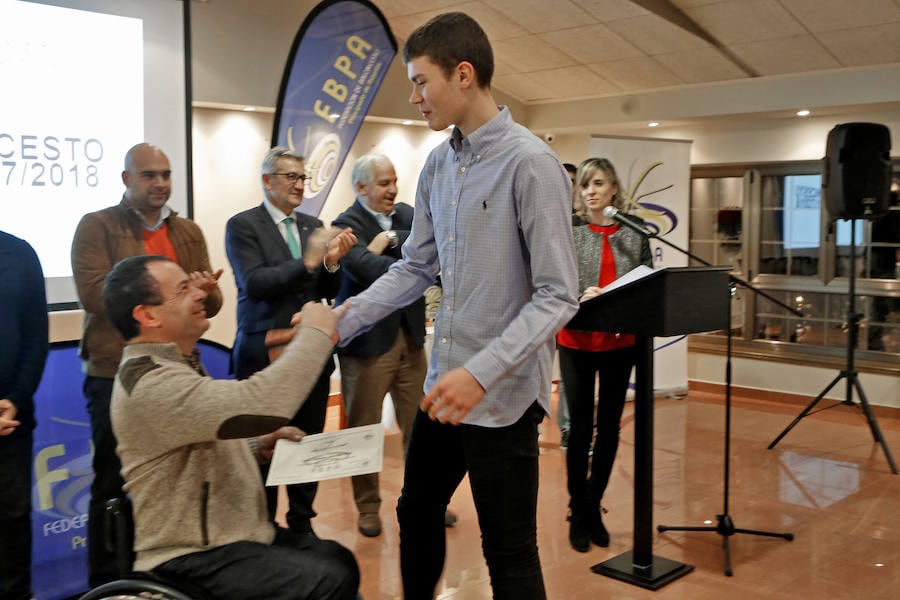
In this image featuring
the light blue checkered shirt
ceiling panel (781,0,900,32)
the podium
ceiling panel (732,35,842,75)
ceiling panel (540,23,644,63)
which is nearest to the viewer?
the light blue checkered shirt

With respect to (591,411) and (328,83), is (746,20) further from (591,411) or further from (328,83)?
(591,411)

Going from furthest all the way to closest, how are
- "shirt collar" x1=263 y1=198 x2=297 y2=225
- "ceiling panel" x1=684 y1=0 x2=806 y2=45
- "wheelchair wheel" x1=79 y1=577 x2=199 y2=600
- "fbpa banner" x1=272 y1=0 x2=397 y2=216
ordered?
"ceiling panel" x1=684 y1=0 x2=806 y2=45, "fbpa banner" x1=272 y1=0 x2=397 y2=216, "shirt collar" x1=263 y1=198 x2=297 y2=225, "wheelchair wheel" x1=79 y1=577 x2=199 y2=600

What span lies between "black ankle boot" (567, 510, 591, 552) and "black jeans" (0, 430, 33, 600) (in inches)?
77.2

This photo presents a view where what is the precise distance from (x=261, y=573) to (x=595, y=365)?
77.0 inches

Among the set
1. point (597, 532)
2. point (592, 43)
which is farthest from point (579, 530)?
point (592, 43)

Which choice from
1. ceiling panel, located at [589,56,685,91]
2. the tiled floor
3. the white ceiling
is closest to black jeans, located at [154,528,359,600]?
the tiled floor

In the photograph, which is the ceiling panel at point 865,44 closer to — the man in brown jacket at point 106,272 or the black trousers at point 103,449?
the man in brown jacket at point 106,272

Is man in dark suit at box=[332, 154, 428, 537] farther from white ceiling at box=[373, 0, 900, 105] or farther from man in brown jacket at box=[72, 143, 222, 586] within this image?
white ceiling at box=[373, 0, 900, 105]

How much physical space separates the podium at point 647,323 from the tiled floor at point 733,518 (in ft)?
0.29

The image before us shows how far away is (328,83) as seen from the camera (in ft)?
16.5

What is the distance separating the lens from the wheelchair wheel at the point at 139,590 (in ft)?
5.18

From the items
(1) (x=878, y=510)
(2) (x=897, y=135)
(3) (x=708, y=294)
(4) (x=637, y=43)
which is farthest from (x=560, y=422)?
(2) (x=897, y=135)

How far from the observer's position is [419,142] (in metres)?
7.12

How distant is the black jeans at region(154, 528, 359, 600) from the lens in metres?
1.67
